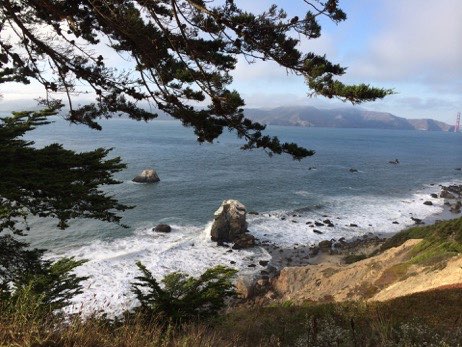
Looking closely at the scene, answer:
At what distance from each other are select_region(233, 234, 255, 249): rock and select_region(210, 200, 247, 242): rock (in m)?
0.78

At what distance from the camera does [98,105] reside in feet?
24.1

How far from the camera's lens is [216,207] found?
139 feet

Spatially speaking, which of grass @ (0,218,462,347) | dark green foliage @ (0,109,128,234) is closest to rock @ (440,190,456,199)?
grass @ (0,218,462,347)

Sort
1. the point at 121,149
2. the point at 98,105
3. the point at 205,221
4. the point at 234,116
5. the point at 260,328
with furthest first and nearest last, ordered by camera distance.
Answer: the point at 121,149 < the point at 205,221 < the point at 260,328 < the point at 98,105 < the point at 234,116

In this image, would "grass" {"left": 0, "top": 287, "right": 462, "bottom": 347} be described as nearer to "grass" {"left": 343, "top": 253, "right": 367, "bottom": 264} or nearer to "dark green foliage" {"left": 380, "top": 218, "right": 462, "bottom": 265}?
"dark green foliage" {"left": 380, "top": 218, "right": 462, "bottom": 265}

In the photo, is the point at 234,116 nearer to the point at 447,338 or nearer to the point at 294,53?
the point at 294,53

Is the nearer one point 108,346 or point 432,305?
point 108,346

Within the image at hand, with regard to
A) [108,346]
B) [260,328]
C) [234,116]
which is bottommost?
[260,328]

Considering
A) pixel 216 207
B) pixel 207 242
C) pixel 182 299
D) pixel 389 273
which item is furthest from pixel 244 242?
pixel 182 299

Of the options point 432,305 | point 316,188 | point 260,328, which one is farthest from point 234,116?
point 316,188

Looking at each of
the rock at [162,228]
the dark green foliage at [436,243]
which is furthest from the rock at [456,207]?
the rock at [162,228]

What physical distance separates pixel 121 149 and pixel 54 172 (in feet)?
269

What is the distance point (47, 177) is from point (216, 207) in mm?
34555

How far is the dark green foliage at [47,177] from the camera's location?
25.6 ft
